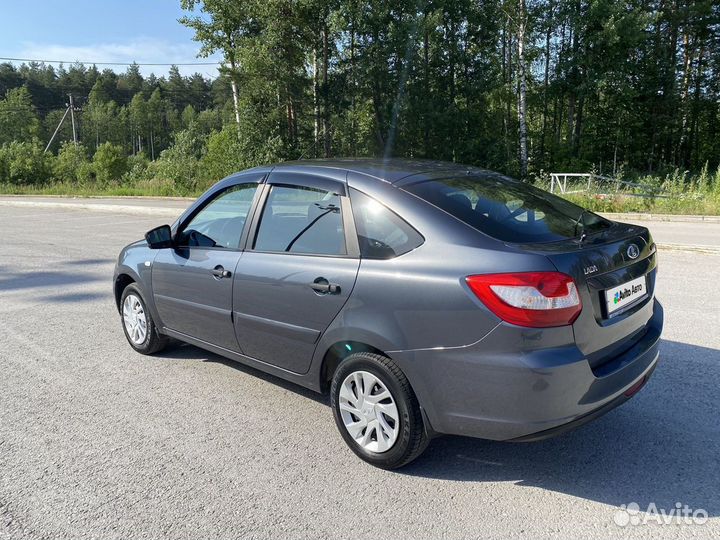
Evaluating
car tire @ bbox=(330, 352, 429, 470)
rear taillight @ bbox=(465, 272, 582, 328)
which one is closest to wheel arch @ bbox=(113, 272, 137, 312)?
car tire @ bbox=(330, 352, 429, 470)

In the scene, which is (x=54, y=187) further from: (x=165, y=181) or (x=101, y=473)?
(x=101, y=473)

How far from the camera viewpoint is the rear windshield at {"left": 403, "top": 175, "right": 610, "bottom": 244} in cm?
278

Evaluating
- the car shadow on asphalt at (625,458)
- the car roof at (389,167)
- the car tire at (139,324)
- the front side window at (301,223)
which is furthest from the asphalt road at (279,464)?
the car roof at (389,167)

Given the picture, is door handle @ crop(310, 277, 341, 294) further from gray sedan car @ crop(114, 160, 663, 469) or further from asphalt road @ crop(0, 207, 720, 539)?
asphalt road @ crop(0, 207, 720, 539)

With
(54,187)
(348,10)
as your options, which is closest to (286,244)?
(348,10)

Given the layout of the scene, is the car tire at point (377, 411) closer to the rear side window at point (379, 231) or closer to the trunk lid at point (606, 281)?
the rear side window at point (379, 231)

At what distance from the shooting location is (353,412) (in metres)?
2.98

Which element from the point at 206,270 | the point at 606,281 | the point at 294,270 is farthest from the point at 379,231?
the point at 206,270

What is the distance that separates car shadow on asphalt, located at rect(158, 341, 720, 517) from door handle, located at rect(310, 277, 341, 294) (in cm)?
104

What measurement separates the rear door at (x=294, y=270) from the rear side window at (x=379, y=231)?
6 cm

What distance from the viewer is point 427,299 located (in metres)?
2.57

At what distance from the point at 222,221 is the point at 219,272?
20.3 inches

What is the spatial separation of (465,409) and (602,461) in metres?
0.98

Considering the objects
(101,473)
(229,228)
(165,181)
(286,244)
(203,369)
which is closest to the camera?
(101,473)
